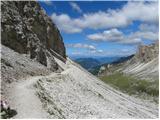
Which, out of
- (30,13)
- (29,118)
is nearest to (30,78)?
(29,118)

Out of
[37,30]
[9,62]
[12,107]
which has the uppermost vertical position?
[37,30]

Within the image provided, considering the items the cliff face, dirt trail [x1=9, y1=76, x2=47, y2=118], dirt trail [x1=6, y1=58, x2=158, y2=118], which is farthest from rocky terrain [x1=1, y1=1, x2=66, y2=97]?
dirt trail [x1=9, y1=76, x2=47, y2=118]

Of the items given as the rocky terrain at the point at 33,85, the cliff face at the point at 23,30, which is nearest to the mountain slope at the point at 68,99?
the rocky terrain at the point at 33,85

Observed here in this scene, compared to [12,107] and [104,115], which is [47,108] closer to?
[12,107]

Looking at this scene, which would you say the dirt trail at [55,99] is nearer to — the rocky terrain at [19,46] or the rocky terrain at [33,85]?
the rocky terrain at [33,85]

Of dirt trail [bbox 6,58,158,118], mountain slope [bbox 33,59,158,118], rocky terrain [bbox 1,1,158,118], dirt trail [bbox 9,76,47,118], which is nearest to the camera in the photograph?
dirt trail [bbox 9,76,47,118]

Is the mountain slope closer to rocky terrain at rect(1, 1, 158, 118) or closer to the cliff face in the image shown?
rocky terrain at rect(1, 1, 158, 118)

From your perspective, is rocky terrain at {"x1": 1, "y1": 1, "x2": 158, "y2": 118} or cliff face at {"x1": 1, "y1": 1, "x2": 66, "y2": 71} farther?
cliff face at {"x1": 1, "y1": 1, "x2": 66, "y2": 71}

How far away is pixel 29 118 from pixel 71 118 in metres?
7.59

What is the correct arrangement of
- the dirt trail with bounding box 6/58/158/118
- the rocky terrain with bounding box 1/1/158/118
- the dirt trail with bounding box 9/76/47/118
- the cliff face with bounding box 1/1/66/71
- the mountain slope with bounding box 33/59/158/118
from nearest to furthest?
1. the dirt trail with bounding box 9/76/47/118
2. the dirt trail with bounding box 6/58/158/118
3. the rocky terrain with bounding box 1/1/158/118
4. the mountain slope with bounding box 33/59/158/118
5. the cliff face with bounding box 1/1/66/71

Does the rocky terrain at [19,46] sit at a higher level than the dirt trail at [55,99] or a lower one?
higher

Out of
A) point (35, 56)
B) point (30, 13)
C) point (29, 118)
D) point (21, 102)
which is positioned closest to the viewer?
point (29, 118)

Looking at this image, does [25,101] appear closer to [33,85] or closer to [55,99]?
[33,85]

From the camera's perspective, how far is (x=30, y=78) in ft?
161
